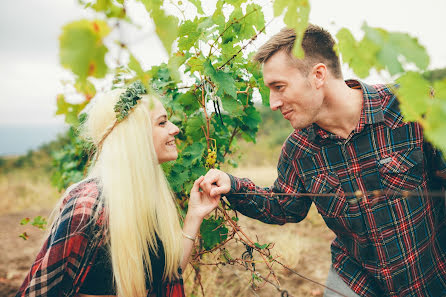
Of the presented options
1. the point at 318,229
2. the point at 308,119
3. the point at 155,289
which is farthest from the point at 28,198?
the point at 308,119

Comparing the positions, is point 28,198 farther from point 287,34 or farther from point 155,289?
point 287,34

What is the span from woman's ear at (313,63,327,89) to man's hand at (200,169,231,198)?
0.80 meters

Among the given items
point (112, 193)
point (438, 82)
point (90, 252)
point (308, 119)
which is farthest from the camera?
point (308, 119)

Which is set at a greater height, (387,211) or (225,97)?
(225,97)

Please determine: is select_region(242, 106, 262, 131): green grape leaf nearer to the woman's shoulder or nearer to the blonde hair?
the blonde hair

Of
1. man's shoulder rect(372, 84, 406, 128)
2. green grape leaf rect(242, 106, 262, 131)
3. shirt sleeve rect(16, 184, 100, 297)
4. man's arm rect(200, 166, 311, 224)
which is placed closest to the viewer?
shirt sleeve rect(16, 184, 100, 297)

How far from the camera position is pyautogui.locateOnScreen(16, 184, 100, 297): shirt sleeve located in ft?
4.76

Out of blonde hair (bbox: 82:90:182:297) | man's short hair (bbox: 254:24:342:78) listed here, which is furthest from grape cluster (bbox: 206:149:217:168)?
man's short hair (bbox: 254:24:342:78)

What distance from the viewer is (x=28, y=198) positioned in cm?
793

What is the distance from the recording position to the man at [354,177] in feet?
5.74

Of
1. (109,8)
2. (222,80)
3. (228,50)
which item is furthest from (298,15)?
(228,50)

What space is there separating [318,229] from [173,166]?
3943 mm

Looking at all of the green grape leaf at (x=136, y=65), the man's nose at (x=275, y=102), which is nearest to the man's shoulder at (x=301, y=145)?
the man's nose at (x=275, y=102)

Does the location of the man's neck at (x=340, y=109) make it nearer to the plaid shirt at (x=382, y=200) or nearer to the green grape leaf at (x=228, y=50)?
the plaid shirt at (x=382, y=200)
